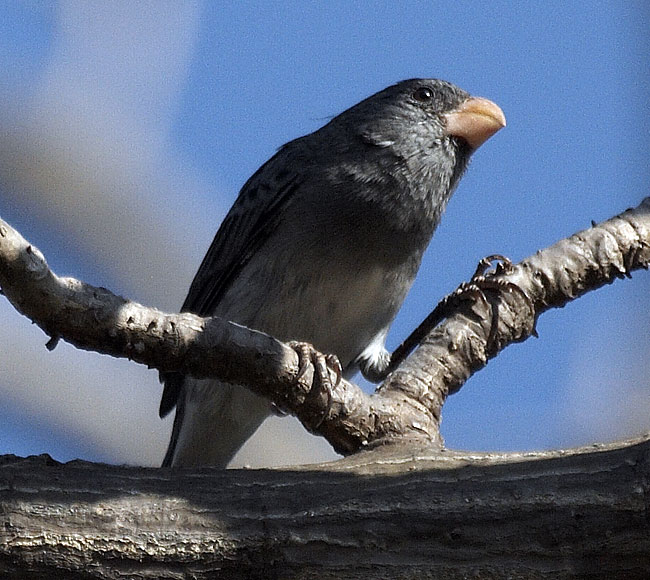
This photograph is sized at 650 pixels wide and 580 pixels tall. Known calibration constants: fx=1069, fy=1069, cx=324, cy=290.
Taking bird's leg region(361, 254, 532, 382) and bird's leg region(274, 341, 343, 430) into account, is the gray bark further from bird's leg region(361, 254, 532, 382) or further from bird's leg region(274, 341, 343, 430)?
bird's leg region(361, 254, 532, 382)

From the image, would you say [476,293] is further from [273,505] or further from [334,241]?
[273,505]

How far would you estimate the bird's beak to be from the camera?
174 inches

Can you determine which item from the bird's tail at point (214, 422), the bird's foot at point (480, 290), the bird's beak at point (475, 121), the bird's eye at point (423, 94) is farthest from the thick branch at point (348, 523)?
the bird's eye at point (423, 94)

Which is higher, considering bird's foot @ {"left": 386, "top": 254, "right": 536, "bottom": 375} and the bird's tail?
bird's foot @ {"left": 386, "top": 254, "right": 536, "bottom": 375}

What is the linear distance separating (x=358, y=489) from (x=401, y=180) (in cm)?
189

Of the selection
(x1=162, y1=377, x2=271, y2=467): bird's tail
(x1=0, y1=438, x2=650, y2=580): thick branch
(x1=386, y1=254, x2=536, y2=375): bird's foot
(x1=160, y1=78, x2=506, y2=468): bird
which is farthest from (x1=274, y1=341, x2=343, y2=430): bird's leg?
(x1=162, y1=377, x2=271, y2=467): bird's tail

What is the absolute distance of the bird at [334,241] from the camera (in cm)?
407

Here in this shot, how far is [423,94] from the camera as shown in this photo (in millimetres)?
4680

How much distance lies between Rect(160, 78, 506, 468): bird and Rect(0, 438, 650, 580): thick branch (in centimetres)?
150

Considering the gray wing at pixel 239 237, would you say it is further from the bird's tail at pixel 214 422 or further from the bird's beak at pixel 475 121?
the bird's beak at pixel 475 121

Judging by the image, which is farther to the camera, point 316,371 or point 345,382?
point 345,382

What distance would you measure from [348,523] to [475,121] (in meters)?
2.37

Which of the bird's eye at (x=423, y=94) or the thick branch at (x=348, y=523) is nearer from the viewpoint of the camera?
Answer: the thick branch at (x=348, y=523)

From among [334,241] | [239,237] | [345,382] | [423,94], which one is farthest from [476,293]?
[423,94]
